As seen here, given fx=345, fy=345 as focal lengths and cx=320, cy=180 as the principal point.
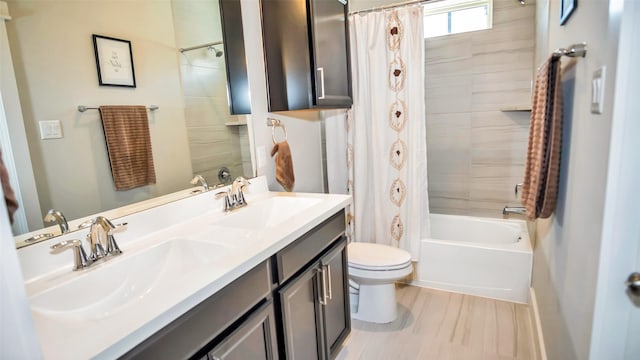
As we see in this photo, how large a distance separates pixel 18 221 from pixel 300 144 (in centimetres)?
173

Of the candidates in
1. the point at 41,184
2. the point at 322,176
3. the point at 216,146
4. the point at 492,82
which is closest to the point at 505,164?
the point at 492,82

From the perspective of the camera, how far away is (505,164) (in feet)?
9.09

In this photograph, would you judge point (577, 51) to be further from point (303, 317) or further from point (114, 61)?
point (114, 61)

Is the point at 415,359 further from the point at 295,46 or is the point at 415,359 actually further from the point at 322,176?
the point at 295,46

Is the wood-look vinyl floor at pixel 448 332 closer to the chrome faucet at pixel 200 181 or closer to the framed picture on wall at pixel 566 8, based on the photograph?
the chrome faucet at pixel 200 181

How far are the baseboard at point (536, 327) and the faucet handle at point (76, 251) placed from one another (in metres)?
1.92

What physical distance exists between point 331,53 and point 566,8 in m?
1.15

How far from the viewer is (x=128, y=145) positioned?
1333 mm

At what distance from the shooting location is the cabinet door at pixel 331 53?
6.24ft

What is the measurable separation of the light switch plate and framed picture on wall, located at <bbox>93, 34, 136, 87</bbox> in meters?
1.52

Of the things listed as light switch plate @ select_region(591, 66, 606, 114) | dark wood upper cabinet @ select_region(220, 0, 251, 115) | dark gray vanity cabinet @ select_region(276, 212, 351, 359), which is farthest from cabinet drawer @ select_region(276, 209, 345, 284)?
light switch plate @ select_region(591, 66, 606, 114)

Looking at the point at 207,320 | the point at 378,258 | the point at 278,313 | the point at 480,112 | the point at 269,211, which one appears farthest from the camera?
the point at 480,112

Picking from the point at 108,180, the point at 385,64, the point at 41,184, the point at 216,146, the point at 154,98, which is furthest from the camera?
the point at 385,64

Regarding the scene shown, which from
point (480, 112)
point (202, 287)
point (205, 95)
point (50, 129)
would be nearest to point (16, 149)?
point (50, 129)
